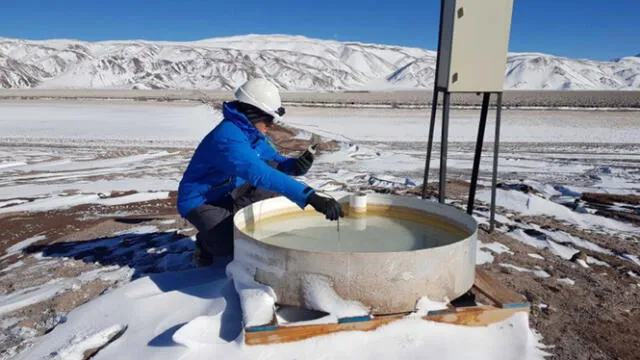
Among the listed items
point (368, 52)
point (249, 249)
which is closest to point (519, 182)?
point (249, 249)

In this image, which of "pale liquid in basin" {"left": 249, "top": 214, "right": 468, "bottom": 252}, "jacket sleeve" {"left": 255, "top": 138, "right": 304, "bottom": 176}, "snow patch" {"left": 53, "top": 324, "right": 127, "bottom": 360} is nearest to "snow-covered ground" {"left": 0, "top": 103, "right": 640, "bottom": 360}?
"snow patch" {"left": 53, "top": 324, "right": 127, "bottom": 360}

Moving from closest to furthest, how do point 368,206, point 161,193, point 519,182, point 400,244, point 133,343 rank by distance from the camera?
point 133,343
point 400,244
point 368,206
point 161,193
point 519,182

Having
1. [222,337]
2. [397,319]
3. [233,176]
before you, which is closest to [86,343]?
[222,337]

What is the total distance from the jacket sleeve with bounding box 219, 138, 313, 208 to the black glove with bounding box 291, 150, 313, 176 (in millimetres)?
814

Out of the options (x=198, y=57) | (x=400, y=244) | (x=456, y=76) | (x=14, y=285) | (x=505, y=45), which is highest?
(x=198, y=57)

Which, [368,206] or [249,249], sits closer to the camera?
[249,249]

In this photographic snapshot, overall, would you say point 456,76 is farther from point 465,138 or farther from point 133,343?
point 465,138

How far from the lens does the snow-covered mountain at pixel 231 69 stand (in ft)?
283

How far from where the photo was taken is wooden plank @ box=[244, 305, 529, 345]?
96.7 inches

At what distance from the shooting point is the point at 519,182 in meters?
7.24

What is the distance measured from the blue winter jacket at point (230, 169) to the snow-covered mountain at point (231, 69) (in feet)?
265

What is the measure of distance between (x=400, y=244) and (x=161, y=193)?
4106mm

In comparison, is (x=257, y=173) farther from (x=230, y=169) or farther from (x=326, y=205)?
(x=326, y=205)

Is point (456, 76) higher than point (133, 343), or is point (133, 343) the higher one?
point (456, 76)
